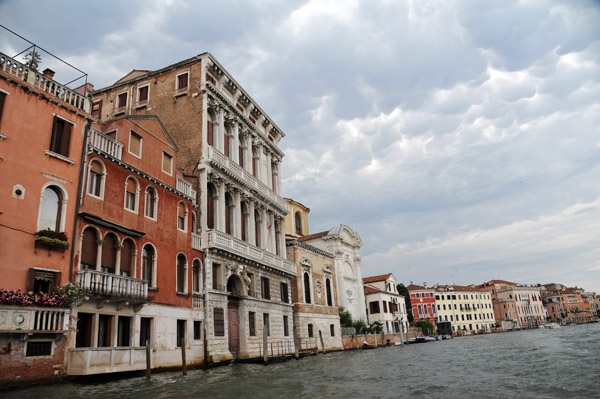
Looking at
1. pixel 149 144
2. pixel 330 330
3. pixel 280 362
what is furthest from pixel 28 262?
pixel 330 330

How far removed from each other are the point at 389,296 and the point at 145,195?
1602 inches

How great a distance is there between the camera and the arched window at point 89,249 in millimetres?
13584

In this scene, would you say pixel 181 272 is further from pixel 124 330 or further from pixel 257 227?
pixel 257 227

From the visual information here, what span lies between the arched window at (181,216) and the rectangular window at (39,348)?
7574mm

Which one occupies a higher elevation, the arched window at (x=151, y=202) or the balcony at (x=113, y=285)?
the arched window at (x=151, y=202)

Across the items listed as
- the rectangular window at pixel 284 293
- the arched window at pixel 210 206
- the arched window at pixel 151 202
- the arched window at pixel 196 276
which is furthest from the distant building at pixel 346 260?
the arched window at pixel 151 202

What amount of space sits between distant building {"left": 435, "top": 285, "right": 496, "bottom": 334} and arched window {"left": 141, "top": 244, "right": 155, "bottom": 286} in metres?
67.9

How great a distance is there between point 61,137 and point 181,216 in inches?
255

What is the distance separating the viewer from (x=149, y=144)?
17.6 meters

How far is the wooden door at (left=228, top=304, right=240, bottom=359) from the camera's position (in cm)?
2138

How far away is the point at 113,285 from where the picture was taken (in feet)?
45.2

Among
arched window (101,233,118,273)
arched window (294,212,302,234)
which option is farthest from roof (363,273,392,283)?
arched window (101,233,118,273)

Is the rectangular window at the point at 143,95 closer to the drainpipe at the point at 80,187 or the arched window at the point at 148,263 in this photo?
the drainpipe at the point at 80,187

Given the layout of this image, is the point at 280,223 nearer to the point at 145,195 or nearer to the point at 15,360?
the point at 145,195
